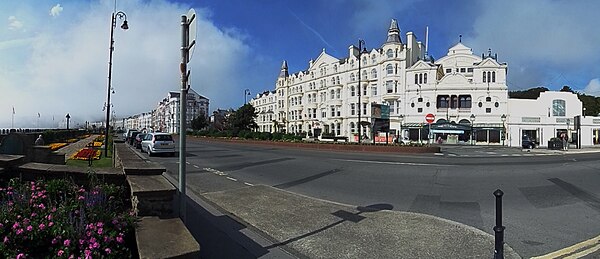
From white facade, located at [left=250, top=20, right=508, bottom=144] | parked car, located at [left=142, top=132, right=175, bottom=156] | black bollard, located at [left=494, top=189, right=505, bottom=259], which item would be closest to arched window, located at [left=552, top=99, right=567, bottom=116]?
white facade, located at [left=250, top=20, right=508, bottom=144]

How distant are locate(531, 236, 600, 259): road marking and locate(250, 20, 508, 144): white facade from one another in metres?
46.7

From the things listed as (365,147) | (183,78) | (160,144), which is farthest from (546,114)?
(183,78)

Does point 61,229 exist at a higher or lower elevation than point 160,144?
lower

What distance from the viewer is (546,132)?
2142 inches

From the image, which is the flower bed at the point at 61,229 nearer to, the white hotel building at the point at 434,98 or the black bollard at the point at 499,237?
the black bollard at the point at 499,237

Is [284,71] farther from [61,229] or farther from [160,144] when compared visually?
[61,229]

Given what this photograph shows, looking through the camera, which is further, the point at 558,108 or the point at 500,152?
the point at 558,108

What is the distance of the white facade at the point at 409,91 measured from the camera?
176ft

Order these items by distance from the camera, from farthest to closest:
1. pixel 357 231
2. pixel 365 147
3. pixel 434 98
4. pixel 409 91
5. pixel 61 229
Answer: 1. pixel 409 91
2. pixel 434 98
3. pixel 365 147
4. pixel 357 231
5. pixel 61 229

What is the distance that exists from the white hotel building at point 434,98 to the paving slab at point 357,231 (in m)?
40.1

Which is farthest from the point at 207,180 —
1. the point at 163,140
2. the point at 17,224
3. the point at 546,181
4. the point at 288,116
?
the point at 288,116

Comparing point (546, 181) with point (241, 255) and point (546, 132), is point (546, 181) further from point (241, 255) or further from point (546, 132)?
point (546, 132)

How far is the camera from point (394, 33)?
6256 centimetres

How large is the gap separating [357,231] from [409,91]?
187 ft
